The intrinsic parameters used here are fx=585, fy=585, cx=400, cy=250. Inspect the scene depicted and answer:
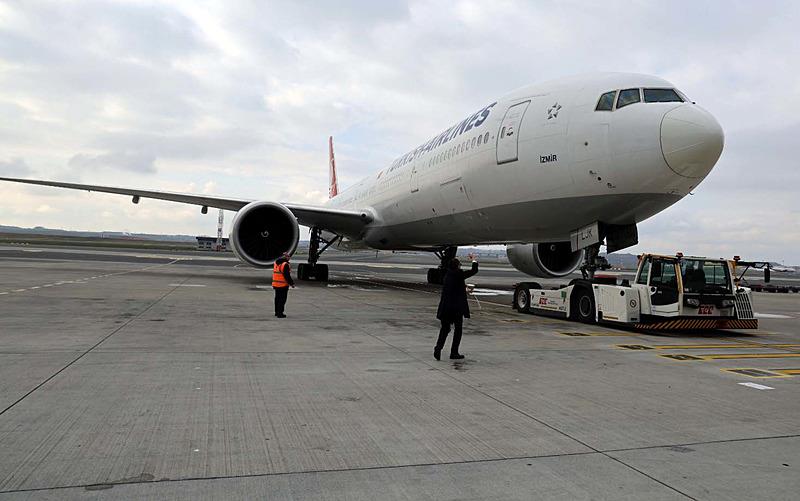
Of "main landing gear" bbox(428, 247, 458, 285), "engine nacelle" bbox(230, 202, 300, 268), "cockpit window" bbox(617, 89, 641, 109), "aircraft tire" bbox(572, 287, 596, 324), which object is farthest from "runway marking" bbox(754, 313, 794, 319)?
"engine nacelle" bbox(230, 202, 300, 268)

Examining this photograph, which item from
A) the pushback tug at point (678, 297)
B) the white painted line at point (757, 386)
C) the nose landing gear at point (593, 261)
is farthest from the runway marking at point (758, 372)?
the nose landing gear at point (593, 261)

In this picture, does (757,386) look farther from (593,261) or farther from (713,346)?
(593,261)

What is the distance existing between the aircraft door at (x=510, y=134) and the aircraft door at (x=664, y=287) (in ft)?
10.7

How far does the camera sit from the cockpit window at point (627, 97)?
9.73 metres

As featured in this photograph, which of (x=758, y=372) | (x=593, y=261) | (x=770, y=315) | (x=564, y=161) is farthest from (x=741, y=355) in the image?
(x=770, y=315)

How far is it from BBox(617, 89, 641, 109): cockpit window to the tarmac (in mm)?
3915

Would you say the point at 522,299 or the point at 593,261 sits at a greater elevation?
the point at 593,261

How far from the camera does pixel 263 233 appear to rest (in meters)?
17.1

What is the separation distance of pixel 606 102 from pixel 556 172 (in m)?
1.42

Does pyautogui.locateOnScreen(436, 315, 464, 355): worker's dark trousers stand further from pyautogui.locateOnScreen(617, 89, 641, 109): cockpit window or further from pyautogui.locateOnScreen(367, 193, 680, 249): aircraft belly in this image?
pyautogui.locateOnScreen(617, 89, 641, 109): cockpit window

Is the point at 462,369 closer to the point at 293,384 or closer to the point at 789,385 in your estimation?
the point at 293,384

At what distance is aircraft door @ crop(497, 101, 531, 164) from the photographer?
37.3ft

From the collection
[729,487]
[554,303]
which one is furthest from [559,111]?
[729,487]

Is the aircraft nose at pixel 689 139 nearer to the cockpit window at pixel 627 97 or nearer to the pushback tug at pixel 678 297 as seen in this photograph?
the cockpit window at pixel 627 97
